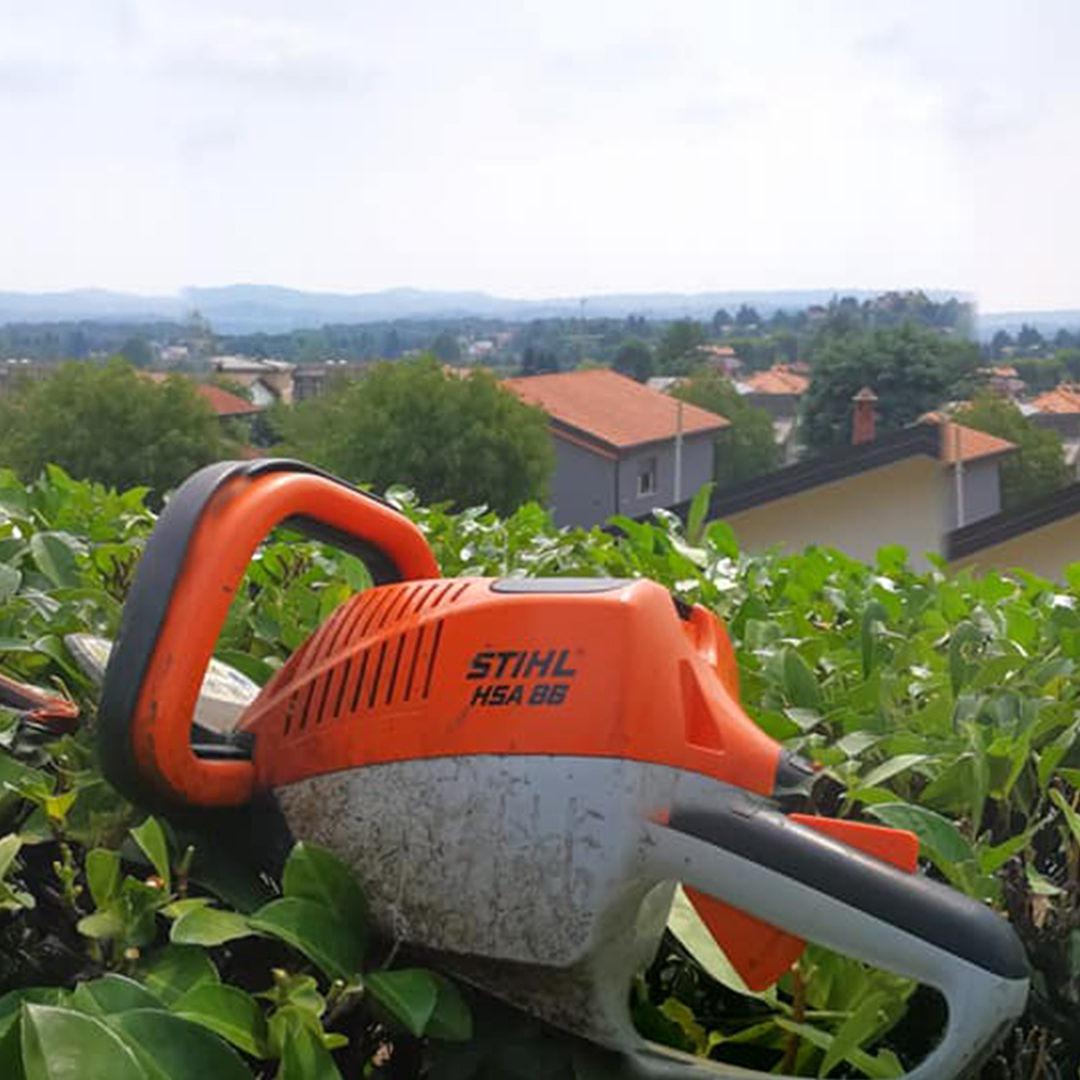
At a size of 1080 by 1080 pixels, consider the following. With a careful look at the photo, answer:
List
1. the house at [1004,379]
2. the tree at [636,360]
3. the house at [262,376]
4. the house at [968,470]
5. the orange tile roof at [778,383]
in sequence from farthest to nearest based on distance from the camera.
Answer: the tree at [636,360] < the house at [262,376] < the orange tile roof at [778,383] < the house at [1004,379] < the house at [968,470]

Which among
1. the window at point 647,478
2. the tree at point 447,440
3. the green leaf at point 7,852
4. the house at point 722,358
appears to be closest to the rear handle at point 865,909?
the green leaf at point 7,852

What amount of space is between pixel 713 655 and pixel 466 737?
0.28 metres

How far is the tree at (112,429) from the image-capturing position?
3862 centimetres

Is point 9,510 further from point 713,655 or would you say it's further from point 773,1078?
point 773,1078

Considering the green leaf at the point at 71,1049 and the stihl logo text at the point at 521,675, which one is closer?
the green leaf at the point at 71,1049

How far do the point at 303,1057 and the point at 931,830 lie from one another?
24.8 inches

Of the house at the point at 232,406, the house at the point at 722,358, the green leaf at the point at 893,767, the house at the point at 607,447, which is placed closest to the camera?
the green leaf at the point at 893,767

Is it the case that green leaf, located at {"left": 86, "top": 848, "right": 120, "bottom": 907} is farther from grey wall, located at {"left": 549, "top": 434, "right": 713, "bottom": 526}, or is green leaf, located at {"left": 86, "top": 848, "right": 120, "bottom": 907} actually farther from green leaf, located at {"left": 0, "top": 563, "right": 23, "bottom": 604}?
grey wall, located at {"left": 549, "top": 434, "right": 713, "bottom": 526}

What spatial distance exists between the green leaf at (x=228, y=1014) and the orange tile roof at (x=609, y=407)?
38511 millimetres

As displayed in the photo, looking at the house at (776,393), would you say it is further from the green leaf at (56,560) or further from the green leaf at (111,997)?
the green leaf at (111,997)

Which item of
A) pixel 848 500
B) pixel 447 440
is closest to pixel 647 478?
pixel 447 440

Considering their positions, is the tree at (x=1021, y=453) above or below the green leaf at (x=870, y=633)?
below

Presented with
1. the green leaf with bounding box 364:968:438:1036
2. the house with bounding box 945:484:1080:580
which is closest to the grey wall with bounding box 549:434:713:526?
the house with bounding box 945:484:1080:580

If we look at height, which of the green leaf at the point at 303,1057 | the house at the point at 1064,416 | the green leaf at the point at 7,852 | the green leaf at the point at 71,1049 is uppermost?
the green leaf at the point at 7,852
